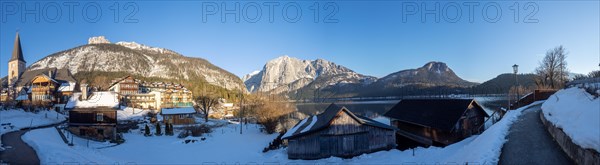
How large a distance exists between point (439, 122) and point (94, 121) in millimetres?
40421

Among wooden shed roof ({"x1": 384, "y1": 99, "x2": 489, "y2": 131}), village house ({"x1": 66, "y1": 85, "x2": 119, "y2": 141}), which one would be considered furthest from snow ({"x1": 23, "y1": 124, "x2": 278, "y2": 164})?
wooden shed roof ({"x1": 384, "y1": 99, "x2": 489, "y2": 131})

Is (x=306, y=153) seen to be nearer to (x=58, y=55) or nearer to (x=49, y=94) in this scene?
(x=49, y=94)

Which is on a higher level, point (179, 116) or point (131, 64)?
point (131, 64)

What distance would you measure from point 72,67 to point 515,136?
179 m

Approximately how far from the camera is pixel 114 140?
3625 cm

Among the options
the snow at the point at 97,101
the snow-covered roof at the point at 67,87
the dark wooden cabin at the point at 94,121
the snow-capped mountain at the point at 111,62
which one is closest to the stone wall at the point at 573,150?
the dark wooden cabin at the point at 94,121

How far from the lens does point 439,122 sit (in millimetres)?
31359

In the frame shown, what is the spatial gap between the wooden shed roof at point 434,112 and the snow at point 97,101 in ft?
120

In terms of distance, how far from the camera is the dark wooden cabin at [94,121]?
3719 cm

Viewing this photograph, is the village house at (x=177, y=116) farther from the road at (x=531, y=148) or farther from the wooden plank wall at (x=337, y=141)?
the road at (x=531, y=148)

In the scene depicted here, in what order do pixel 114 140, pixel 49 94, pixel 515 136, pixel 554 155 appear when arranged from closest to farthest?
1. pixel 554 155
2. pixel 515 136
3. pixel 114 140
4. pixel 49 94

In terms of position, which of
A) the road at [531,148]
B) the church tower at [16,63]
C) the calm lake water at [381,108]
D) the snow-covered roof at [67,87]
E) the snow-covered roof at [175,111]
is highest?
the church tower at [16,63]

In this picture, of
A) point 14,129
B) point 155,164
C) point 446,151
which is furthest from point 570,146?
point 14,129

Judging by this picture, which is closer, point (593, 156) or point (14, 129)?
point (593, 156)
